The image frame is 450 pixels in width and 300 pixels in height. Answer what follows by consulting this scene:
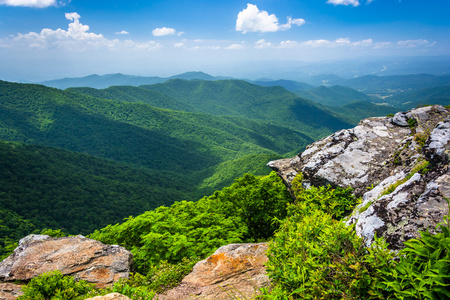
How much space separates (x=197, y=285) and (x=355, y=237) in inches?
191

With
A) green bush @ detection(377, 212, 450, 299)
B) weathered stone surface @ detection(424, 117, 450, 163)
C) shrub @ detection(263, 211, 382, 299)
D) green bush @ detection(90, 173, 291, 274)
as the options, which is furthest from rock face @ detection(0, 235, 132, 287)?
weathered stone surface @ detection(424, 117, 450, 163)

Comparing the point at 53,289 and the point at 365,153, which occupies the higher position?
the point at 365,153

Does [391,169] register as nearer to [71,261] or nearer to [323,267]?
[323,267]

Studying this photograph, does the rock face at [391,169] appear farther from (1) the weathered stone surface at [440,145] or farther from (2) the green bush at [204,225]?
(2) the green bush at [204,225]

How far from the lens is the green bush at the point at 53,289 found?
21.1 feet

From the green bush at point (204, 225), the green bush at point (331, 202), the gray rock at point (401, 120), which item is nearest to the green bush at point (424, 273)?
the green bush at point (331, 202)

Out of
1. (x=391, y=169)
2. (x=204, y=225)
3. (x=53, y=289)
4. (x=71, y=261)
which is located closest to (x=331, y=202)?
(x=391, y=169)

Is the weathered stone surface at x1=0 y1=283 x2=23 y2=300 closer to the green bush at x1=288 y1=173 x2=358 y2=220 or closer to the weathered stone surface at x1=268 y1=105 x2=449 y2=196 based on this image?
the green bush at x1=288 y1=173 x2=358 y2=220

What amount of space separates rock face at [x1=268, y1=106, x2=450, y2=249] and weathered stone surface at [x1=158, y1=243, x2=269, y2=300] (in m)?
3.20

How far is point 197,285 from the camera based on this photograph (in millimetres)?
6660

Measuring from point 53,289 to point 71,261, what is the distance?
3.09 metres

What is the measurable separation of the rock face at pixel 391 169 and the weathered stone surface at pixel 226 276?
3.20 metres

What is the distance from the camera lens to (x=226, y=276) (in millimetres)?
6781

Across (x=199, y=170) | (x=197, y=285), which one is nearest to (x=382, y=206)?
(x=197, y=285)
